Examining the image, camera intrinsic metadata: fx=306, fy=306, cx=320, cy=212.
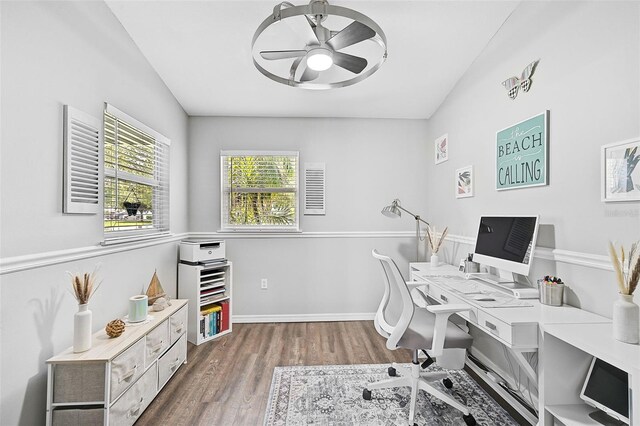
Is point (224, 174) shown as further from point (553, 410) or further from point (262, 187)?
point (553, 410)

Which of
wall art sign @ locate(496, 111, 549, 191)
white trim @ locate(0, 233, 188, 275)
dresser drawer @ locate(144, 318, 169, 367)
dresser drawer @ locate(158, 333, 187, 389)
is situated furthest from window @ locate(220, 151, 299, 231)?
wall art sign @ locate(496, 111, 549, 191)

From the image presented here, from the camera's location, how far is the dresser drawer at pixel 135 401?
1.70m

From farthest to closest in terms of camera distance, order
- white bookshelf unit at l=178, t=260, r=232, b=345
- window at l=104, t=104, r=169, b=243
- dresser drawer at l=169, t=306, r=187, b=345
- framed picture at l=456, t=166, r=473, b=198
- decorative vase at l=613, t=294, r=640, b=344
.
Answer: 1. white bookshelf unit at l=178, t=260, r=232, b=345
2. framed picture at l=456, t=166, r=473, b=198
3. dresser drawer at l=169, t=306, r=187, b=345
4. window at l=104, t=104, r=169, b=243
5. decorative vase at l=613, t=294, r=640, b=344

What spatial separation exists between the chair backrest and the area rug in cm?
50

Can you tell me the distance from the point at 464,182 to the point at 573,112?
1200 millimetres

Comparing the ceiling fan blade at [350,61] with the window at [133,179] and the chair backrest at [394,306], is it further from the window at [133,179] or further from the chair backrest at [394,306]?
the window at [133,179]

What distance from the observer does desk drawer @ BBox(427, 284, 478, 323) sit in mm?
1838

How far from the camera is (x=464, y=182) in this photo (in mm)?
2943

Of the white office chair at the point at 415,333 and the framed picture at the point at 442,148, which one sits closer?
the white office chair at the point at 415,333

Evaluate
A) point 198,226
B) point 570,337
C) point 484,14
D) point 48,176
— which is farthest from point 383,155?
point 48,176

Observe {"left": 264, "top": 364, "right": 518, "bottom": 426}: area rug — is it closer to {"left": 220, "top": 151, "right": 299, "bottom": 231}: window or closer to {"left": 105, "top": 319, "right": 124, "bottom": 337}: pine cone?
{"left": 105, "top": 319, "right": 124, "bottom": 337}: pine cone

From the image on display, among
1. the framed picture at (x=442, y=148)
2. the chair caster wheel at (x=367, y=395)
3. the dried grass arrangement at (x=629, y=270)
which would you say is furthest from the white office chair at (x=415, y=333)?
the framed picture at (x=442, y=148)

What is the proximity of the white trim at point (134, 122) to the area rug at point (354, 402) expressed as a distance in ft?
7.72

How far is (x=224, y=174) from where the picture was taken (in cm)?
376
